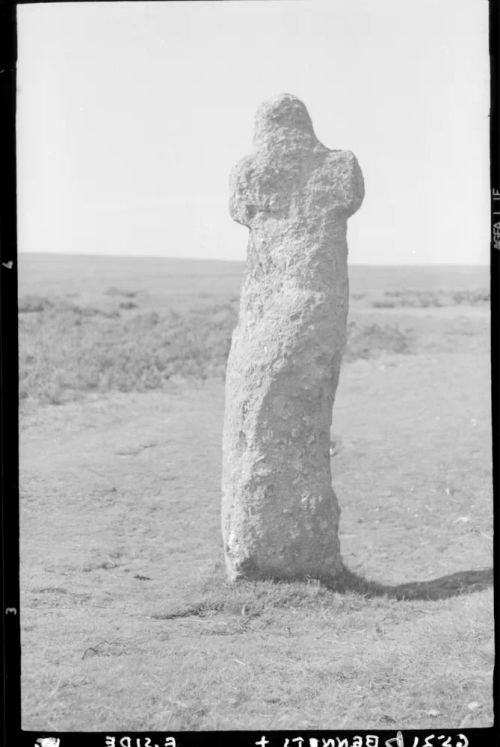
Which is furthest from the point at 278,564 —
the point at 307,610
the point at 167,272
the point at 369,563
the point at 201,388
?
the point at 167,272

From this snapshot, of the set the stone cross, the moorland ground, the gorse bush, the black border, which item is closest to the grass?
the gorse bush

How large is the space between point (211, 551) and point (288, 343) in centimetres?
252

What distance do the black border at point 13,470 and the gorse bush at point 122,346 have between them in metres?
8.63

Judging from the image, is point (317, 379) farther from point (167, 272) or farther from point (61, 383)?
point (167, 272)

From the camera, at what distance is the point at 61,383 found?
51.6 feet

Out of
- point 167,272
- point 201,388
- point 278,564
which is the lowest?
point 278,564

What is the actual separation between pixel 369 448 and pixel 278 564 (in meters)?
5.01

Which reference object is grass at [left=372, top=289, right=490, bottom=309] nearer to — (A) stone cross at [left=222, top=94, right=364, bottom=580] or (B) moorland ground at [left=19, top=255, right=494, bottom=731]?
(B) moorland ground at [left=19, top=255, right=494, bottom=731]

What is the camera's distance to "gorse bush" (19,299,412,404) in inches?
629

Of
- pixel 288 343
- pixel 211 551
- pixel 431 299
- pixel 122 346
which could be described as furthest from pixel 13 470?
pixel 431 299

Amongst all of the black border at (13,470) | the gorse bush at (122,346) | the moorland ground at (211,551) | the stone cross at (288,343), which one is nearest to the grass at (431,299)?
the gorse bush at (122,346)

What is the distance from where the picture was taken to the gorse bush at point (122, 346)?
16.0m

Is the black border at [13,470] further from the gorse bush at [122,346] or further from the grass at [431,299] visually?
the grass at [431,299]

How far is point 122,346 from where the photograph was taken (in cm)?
1903
